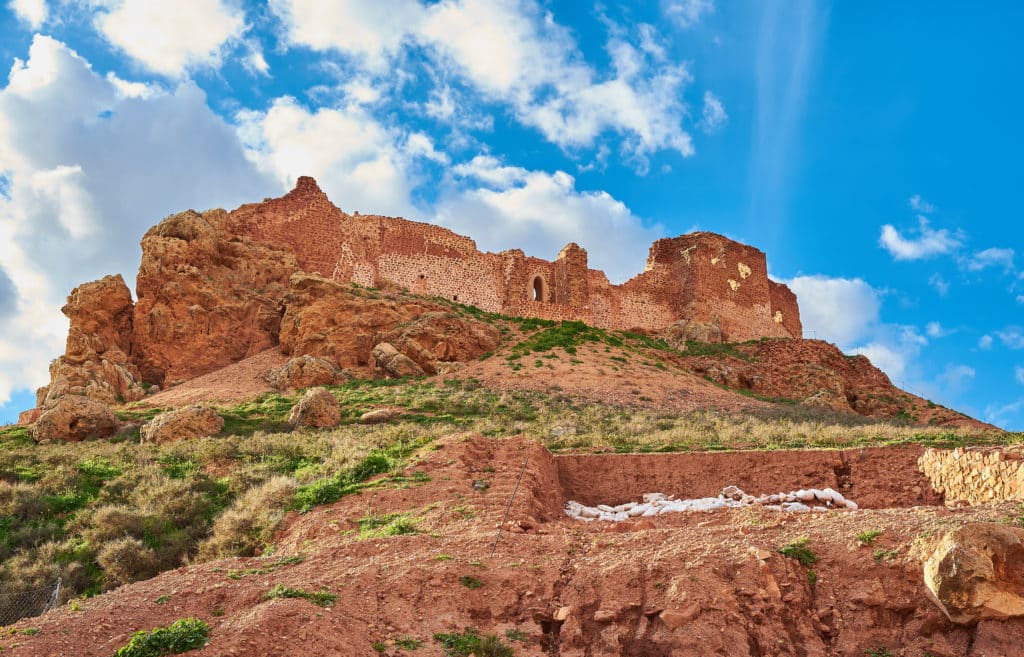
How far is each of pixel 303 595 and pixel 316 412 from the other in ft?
36.2

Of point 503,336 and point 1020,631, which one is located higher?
point 503,336

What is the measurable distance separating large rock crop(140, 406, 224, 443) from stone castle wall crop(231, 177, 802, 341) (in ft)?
44.5

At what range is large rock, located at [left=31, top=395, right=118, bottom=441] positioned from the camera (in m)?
16.7

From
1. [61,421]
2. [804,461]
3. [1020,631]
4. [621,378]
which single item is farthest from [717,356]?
[1020,631]

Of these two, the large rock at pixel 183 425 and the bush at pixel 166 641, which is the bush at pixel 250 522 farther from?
the large rock at pixel 183 425

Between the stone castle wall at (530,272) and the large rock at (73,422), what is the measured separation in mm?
13008

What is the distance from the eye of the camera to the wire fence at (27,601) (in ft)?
26.9

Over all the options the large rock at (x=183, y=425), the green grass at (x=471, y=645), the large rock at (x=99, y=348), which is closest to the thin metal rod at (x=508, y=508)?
the green grass at (x=471, y=645)

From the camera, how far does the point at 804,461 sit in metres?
11.2

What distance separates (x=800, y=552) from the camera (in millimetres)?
6613

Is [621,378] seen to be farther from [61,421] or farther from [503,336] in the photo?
[61,421]

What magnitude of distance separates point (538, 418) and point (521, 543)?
9.68 meters

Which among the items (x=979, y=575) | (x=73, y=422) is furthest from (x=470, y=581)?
(x=73, y=422)

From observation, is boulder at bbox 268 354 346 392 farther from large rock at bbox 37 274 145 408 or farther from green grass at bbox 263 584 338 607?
green grass at bbox 263 584 338 607
